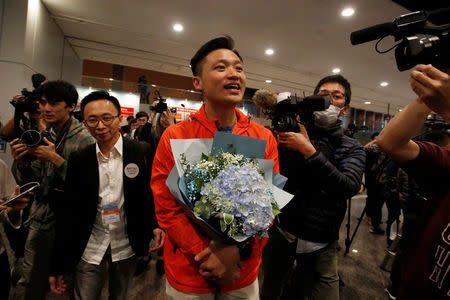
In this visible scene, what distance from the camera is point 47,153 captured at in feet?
5.05

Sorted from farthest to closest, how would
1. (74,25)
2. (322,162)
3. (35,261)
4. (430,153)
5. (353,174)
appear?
(74,25), (35,261), (353,174), (322,162), (430,153)

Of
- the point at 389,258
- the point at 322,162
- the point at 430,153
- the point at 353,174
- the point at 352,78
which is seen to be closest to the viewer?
the point at 430,153

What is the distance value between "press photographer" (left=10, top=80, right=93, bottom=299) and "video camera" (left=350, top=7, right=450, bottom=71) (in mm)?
2048

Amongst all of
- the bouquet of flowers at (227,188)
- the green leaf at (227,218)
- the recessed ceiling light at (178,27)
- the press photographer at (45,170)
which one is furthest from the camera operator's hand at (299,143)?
the recessed ceiling light at (178,27)

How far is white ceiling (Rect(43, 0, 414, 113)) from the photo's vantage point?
434 centimetres

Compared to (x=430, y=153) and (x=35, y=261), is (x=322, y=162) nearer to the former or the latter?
(x=430, y=153)

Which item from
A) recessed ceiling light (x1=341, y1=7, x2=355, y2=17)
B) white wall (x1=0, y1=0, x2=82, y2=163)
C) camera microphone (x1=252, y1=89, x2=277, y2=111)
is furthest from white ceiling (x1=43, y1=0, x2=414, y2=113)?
camera microphone (x1=252, y1=89, x2=277, y2=111)

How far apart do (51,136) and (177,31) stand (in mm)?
4789

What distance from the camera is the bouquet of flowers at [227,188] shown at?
84 centimetres

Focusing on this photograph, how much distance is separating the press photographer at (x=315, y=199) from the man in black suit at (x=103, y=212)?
932 mm

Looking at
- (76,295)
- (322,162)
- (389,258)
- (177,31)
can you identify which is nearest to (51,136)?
(76,295)

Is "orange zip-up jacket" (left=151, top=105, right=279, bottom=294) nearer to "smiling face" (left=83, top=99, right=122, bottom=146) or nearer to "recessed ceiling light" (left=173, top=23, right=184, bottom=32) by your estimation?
"smiling face" (left=83, top=99, right=122, bottom=146)

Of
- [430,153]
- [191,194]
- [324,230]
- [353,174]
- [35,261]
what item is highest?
[430,153]

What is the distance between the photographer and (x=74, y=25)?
5434 mm
